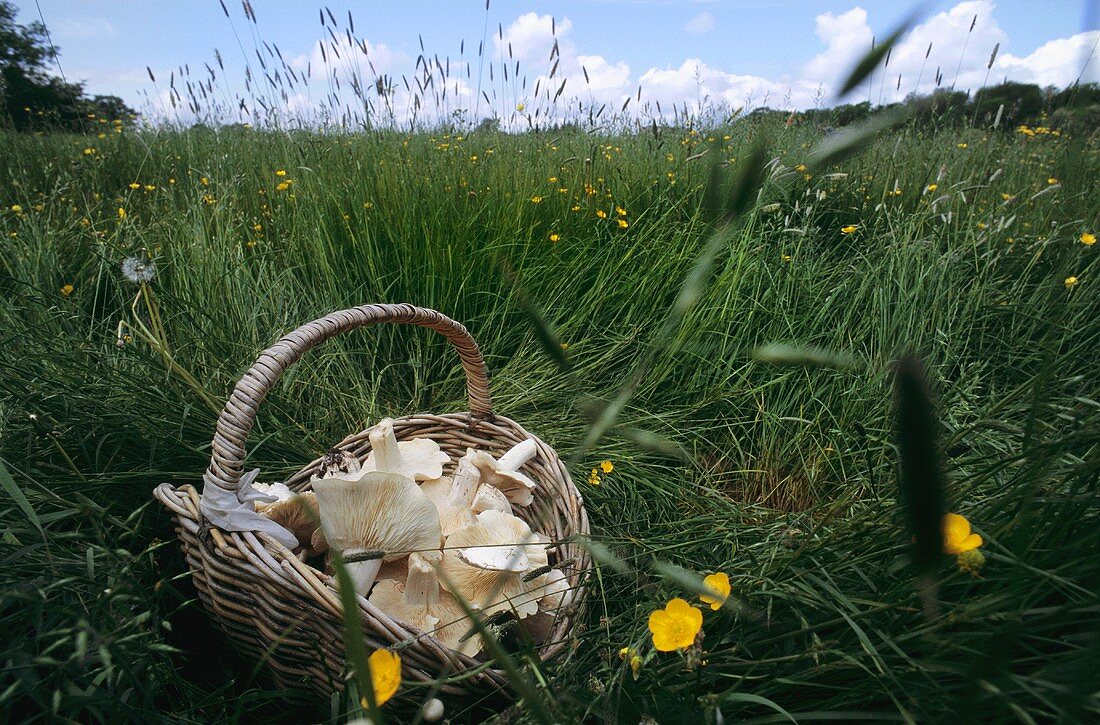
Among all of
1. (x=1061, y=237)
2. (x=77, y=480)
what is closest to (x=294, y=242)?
(x=77, y=480)

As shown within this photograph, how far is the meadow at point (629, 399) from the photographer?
27.0 inches

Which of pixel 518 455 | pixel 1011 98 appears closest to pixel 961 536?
pixel 518 455

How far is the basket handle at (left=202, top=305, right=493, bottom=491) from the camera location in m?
0.98

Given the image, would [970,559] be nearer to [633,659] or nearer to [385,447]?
[633,659]

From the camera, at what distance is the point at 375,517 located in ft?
3.47

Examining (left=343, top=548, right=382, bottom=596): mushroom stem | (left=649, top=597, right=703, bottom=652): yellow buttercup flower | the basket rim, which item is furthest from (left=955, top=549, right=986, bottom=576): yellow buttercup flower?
(left=343, top=548, right=382, bottom=596): mushroom stem

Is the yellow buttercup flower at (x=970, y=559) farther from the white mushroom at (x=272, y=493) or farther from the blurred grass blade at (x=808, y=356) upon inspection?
the white mushroom at (x=272, y=493)

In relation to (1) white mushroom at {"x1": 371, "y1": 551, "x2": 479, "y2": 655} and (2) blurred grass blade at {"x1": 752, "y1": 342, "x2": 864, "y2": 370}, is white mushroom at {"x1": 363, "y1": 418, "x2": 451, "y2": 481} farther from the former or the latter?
(2) blurred grass blade at {"x1": 752, "y1": 342, "x2": 864, "y2": 370}

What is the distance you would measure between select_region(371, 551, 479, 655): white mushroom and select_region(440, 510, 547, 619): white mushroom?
0.11 feet

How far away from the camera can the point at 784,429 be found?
1.71 meters

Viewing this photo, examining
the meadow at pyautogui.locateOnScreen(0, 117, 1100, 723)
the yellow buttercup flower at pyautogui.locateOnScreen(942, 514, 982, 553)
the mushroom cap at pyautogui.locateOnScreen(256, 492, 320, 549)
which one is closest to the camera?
the yellow buttercup flower at pyautogui.locateOnScreen(942, 514, 982, 553)

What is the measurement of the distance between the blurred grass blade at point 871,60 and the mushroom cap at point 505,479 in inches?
40.0

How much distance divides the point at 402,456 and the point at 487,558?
39cm

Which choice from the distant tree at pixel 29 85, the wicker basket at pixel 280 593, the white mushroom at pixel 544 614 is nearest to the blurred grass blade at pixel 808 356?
the wicker basket at pixel 280 593
